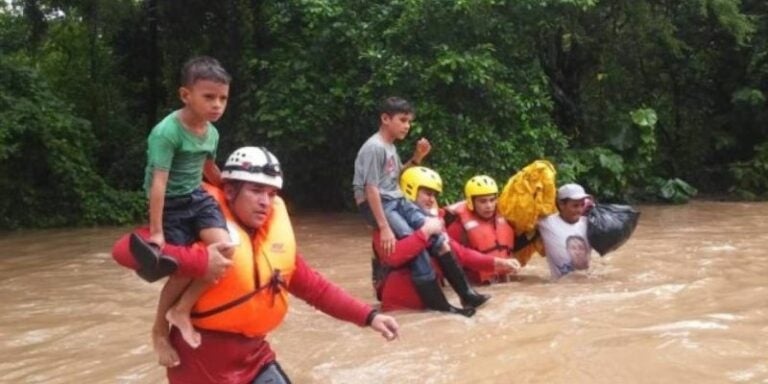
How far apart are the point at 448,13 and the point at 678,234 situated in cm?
460

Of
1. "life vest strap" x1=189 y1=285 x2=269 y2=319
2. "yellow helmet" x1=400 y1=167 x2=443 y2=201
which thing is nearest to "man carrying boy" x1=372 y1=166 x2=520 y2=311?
"yellow helmet" x1=400 y1=167 x2=443 y2=201

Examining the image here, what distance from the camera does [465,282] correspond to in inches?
267

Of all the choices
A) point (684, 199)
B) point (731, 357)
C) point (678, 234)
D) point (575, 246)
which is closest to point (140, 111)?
point (684, 199)

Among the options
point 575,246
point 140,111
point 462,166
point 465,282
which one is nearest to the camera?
point 465,282

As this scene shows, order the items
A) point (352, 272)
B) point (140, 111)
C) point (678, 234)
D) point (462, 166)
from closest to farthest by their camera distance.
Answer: point (352, 272) → point (678, 234) → point (462, 166) → point (140, 111)

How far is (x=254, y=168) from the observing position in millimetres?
3660

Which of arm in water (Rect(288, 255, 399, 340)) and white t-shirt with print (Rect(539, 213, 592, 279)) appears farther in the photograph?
white t-shirt with print (Rect(539, 213, 592, 279))

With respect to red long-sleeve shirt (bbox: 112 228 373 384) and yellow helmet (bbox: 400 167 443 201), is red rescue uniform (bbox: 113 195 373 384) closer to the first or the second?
red long-sleeve shirt (bbox: 112 228 373 384)

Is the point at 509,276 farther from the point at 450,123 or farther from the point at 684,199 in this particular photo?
the point at 684,199

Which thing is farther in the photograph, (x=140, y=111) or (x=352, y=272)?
(x=140, y=111)

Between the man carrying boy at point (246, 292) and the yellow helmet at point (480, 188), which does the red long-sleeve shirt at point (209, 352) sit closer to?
the man carrying boy at point (246, 292)

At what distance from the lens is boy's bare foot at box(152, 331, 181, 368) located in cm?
361

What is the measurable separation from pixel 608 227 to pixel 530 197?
0.70m

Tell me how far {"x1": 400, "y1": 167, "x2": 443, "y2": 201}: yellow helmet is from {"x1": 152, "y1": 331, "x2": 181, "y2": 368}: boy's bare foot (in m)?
3.73
